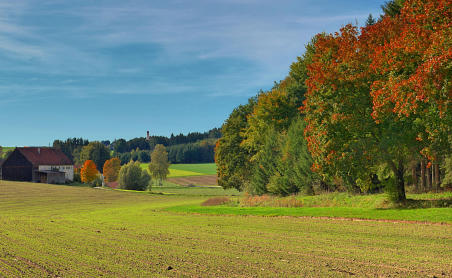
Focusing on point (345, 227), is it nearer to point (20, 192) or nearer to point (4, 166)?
point (20, 192)

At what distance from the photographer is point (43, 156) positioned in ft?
376

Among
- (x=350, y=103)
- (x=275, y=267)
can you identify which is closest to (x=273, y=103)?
(x=350, y=103)

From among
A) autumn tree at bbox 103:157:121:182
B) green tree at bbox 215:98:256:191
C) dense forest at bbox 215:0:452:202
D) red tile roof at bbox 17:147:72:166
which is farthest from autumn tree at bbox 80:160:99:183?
dense forest at bbox 215:0:452:202

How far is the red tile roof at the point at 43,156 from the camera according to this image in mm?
111500

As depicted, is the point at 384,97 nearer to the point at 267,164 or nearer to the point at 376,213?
the point at 376,213

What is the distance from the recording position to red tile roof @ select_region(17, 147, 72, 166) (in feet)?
366

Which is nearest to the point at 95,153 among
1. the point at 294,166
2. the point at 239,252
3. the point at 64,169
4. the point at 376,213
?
the point at 64,169

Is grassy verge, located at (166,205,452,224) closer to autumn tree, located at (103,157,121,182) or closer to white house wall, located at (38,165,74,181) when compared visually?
white house wall, located at (38,165,74,181)

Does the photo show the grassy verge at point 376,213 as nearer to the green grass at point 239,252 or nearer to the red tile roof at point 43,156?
the green grass at point 239,252

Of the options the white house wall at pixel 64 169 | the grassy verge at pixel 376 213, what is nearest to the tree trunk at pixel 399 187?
the grassy verge at pixel 376 213

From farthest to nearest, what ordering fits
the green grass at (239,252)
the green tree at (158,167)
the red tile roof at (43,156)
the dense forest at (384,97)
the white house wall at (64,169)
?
the green tree at (158,167), the white house wall at (64,169), the red tile roof at (43,156), the dense forest at (384,97), the green grass at (239,252)

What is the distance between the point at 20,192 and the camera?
75688 mm

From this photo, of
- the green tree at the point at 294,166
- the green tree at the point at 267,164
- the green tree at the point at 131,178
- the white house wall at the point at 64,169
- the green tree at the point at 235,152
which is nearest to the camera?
the green tree at the point at 294,166

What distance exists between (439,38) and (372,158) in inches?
376
